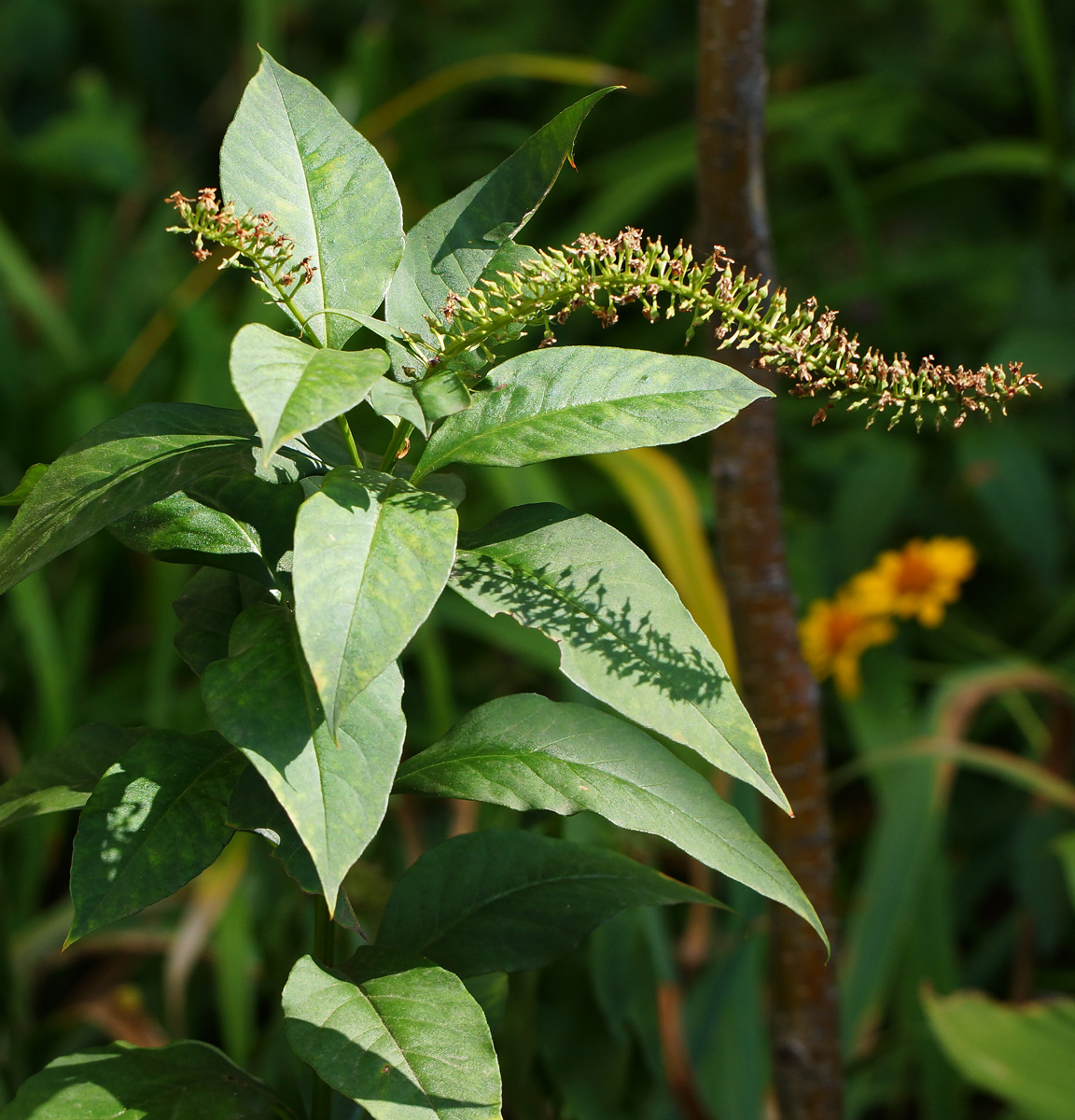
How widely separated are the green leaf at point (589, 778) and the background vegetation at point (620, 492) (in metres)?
0.17

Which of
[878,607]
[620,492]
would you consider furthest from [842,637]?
[620,492]

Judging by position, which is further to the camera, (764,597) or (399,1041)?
(764,597)

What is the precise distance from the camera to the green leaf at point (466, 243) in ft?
1.39

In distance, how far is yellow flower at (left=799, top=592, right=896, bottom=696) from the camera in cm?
126

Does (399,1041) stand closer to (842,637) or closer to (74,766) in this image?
(74,766)

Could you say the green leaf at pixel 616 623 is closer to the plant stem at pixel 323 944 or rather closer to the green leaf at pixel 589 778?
the green leaf at pixel 589 778

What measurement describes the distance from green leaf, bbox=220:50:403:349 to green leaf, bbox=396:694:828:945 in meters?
0.16

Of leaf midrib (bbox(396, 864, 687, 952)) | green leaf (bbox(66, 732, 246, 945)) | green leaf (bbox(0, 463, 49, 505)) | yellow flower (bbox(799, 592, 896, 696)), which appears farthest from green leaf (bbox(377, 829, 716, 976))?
yellow flower (bbox(799, 592, 896, 696))

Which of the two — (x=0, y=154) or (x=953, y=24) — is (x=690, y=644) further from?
(x=0, y=154)

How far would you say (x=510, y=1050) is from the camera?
0.59 m

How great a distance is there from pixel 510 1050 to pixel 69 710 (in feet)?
2.87

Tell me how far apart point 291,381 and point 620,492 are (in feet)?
3.76

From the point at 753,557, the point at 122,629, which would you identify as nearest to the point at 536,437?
the point at 753,557

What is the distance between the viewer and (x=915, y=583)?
1.28m
